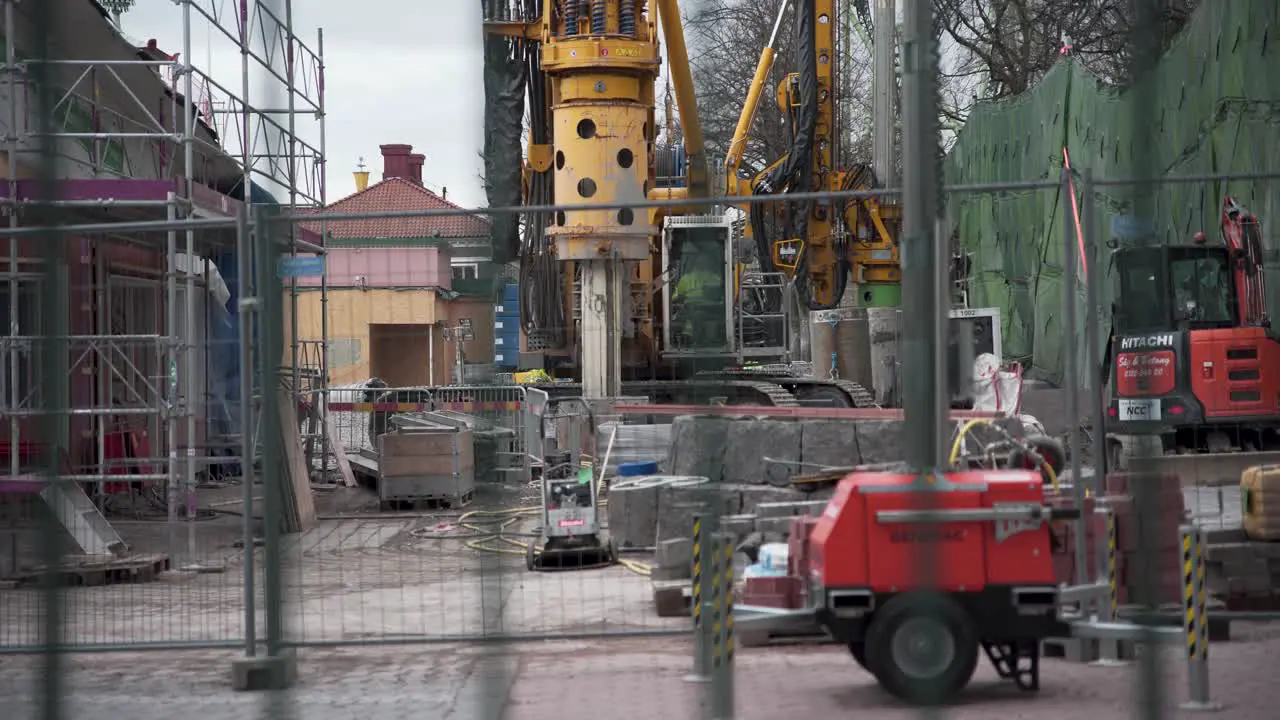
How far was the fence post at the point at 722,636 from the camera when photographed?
134 inches

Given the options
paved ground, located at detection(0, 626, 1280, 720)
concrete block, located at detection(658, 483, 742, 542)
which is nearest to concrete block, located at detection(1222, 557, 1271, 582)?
paved ground, located at detection(0, 626, 1280, 720)

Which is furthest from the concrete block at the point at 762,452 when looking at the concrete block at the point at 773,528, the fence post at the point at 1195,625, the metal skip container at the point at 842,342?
the metal skip container at the point at 842,342

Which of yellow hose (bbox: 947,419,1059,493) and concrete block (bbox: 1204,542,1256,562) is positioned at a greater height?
yellow hose (bbox: 947,419,1059,493)

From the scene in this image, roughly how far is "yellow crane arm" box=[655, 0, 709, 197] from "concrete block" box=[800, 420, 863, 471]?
4.96 m

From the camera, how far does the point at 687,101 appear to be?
3266mm

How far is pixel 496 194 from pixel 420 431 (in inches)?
425

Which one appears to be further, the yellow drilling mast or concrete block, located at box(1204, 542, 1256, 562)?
concrete block, located at box(1204, 542, 1256, 562)

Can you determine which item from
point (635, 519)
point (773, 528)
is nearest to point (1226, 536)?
point (773, 528)

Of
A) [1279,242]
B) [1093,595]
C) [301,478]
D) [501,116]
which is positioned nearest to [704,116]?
[501,116]

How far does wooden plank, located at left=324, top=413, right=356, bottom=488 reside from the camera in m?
15.6

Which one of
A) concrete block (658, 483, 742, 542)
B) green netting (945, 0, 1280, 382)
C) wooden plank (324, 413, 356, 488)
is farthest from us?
wooden plank (324, 413, 356, 488)

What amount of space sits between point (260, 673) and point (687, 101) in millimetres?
3879

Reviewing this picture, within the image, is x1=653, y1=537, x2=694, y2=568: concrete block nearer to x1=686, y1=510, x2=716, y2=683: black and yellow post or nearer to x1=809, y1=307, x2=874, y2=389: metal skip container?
x1=686, y1=510, x2=716, y2=683: black and yellow post

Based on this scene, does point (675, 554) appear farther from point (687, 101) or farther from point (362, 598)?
point (687, 101)
